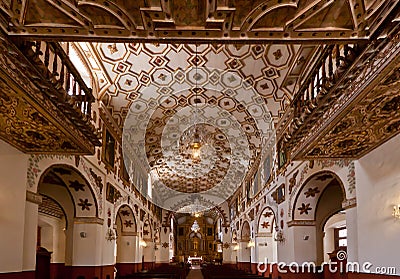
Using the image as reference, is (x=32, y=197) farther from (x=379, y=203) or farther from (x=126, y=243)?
(x=126, y=243)

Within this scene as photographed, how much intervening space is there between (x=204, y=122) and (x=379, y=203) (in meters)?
10.5

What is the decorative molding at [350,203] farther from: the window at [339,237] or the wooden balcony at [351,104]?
the window at [339,237]

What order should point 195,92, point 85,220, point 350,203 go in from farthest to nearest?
point 195,92, point 85,220, point 350,203

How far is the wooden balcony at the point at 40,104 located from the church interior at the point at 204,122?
0.03 m

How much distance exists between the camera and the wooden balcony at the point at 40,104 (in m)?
5.98

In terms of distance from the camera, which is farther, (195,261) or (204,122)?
(195,261)

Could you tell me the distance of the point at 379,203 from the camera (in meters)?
8.59

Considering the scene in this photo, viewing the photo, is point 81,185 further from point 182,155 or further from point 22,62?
point 182,155

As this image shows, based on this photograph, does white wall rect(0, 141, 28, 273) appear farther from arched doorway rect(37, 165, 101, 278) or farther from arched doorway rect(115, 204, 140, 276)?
arched doorway rect(115, 204, 140, 276)
